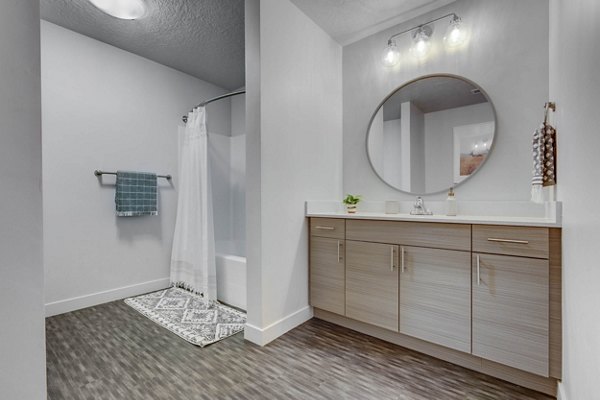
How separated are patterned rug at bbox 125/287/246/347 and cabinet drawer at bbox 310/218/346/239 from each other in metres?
0.97

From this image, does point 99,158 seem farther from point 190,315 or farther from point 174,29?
point 190,315

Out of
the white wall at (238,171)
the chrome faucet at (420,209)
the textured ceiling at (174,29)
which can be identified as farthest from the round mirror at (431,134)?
the white wall at (238,171)

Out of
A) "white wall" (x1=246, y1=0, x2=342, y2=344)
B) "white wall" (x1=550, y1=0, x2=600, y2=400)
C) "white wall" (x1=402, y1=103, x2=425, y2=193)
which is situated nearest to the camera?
"white wall" (x1=550, y1=0, x2=600, y2=400)

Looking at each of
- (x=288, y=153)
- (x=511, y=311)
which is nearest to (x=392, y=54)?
(x=288, y=153)

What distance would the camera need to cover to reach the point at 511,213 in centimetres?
190

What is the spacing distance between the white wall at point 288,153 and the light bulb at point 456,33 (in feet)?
3.26

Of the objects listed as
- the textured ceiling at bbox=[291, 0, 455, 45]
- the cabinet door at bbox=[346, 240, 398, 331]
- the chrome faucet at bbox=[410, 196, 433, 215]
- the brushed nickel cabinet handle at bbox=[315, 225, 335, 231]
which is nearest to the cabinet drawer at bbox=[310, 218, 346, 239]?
the brushed nickel cabinet handle at bbox=[315, 225, 335, 231]

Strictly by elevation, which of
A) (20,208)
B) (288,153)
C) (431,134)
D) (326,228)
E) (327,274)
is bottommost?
(327,274)

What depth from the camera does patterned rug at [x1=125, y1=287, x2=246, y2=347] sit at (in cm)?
206

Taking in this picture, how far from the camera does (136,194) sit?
2.81 m

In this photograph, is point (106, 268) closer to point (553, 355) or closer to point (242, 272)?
point (242, 272)

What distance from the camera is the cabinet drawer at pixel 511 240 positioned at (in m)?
1.43

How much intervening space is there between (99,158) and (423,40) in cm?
310

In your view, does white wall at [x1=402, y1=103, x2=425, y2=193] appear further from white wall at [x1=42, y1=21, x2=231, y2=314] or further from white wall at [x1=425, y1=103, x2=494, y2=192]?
white wall at [x1=42, y1=21, x2=231, y2=314]
